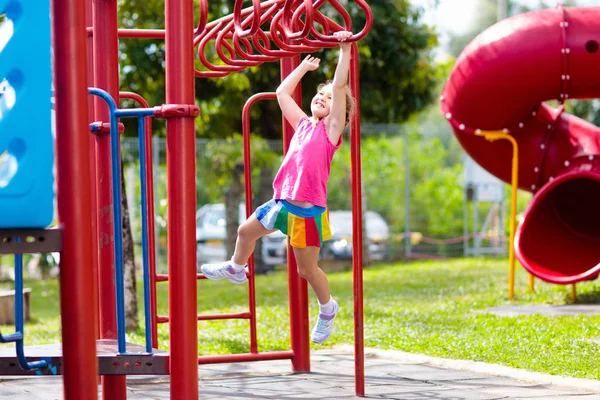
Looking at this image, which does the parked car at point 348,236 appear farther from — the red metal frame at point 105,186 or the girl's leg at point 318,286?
the red metal frame at point 105,186

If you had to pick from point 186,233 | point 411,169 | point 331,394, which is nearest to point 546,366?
point 331,394

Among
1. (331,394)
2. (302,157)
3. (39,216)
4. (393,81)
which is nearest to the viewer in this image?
(39,216)

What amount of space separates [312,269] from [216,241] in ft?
42.2

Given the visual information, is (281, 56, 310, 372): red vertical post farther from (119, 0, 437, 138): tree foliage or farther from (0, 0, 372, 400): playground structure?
(119, 0, 437, 138): tree foliage

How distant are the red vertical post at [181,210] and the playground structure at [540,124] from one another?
5.75m

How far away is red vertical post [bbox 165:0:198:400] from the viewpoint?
3508 mm

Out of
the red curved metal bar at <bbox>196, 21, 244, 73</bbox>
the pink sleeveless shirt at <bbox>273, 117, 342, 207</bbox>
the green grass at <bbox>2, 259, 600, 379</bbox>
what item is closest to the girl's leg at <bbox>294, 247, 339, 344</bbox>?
the pink sleeveless shirt at <bbox>273, 117, 342, 207</bbox>

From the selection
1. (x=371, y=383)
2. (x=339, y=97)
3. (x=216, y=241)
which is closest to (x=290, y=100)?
(x=339, y=97)

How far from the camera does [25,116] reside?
3.07 m

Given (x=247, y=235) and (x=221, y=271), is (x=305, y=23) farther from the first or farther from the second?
(x=221, y=271)

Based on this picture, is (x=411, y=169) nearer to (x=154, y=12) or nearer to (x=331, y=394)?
(x=154, y=12)

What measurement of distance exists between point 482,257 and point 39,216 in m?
15.9

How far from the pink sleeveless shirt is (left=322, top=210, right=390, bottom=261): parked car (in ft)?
40.2

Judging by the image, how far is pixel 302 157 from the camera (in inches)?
179
